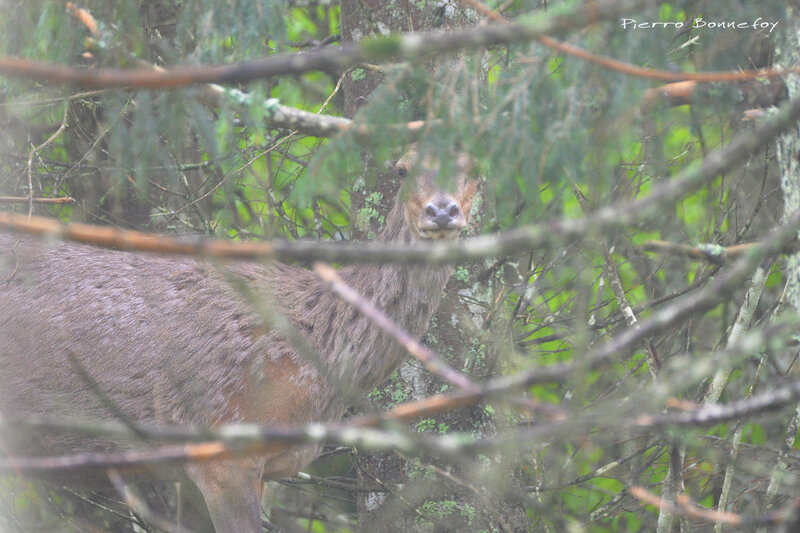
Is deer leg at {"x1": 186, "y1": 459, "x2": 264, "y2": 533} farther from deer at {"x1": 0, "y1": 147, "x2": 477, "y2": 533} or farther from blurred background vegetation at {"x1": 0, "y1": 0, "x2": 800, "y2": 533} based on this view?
blurred background vegetation at {"x1": 0, "y1": 0, "x2": 800, "y2": 533}

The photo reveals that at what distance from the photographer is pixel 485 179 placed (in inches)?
203

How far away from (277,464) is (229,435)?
2864mm

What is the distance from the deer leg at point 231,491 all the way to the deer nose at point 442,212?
1.66m

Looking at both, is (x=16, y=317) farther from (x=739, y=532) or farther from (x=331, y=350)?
(x=739, y=532)

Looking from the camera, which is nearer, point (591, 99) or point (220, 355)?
point (591, 99)

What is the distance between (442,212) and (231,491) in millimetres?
1929

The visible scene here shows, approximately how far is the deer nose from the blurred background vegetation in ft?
1.01

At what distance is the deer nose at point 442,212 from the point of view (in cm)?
412

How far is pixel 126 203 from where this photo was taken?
640 centimetres

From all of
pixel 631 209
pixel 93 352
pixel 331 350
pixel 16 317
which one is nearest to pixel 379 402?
pixel 331 350

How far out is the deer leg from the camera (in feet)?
14.7

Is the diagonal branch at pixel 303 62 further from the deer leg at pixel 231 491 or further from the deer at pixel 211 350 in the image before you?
the deer leg at pixel 231 491
